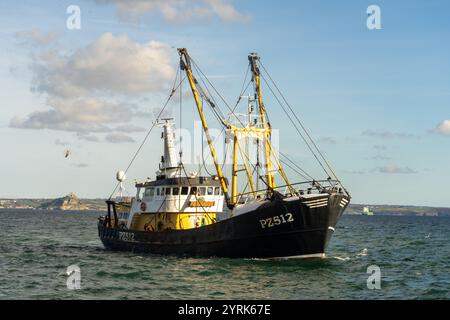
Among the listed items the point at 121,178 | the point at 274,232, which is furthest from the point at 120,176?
the point at 274,232

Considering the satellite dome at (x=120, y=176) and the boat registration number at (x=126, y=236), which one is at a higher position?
the satellite dome at (x=120, y=176)

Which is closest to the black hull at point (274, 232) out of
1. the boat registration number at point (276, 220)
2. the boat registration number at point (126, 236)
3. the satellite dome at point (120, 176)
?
the boat registration number at point (276, 220)

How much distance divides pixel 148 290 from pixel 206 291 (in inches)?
117

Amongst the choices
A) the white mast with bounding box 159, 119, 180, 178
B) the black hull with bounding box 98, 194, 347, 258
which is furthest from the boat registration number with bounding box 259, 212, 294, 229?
the white mast with bounding box 159, 119, 180, 178

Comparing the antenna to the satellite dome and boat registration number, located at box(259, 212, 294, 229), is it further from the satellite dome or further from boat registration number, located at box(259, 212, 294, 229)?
boat registration number, located at box(259, 212, 294, 229)

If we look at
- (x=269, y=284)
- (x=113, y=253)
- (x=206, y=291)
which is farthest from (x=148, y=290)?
(x=113, y=253)

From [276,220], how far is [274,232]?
3.00 ft

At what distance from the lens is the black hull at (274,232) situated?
128 feet

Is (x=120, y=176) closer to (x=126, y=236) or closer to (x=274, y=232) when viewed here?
(x=126, y=236)

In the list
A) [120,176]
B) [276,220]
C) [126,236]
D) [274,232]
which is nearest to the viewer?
[276,220]

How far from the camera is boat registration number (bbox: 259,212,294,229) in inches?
1527

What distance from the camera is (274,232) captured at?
39.3 meters

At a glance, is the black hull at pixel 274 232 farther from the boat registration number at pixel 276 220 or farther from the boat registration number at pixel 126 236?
the boat registration number at pixel 126 236
